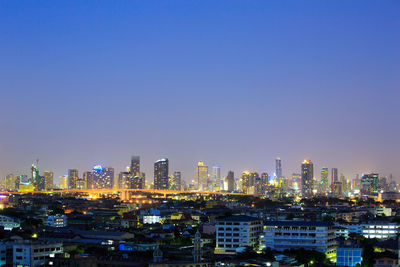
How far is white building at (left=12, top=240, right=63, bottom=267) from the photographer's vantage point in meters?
30.2

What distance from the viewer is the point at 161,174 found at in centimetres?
18262

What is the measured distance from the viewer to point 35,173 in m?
164

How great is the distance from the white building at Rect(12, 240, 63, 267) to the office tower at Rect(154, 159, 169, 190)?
5920 inches

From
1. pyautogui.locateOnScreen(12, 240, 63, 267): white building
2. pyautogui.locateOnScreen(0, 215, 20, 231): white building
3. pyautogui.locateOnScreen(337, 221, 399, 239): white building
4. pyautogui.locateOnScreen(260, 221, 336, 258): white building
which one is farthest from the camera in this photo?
pyautogui.locateOnScreen(0, 215, 20, 231): white building

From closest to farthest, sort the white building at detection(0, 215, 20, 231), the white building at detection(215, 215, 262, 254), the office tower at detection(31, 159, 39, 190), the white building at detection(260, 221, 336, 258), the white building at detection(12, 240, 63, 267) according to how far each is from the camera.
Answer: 1. the white building at detection(12, 240, 63, 267)
2. the white building at detection(260, 221, 336, 258)
3. the white building at detection(215, 215, 262, 254)
4. the white building at detection(0, 215, 20, 231)
5. the office tower at detection(31, 159, 39, 190)

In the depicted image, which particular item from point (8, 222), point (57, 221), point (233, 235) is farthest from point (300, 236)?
point (57, 221)

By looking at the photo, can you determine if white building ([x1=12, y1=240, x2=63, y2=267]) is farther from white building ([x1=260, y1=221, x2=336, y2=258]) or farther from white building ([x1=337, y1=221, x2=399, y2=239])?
white building ([x1=337, y1=221, x2=399, y2=239])

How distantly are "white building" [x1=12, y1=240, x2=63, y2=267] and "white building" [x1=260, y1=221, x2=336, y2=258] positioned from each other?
1352 centimetres

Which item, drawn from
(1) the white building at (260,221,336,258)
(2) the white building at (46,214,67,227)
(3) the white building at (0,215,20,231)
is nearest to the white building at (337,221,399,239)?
(1) the white building at (260,221,336,258)

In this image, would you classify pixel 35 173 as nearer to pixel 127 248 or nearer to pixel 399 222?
pixel 399 222

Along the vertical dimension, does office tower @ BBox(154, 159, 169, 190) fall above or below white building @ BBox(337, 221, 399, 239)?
above

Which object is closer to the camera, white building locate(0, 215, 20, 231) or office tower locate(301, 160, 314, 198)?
white building locate(0, 215, 20, 231)

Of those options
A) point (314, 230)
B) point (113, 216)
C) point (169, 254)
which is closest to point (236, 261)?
point (169, 254)

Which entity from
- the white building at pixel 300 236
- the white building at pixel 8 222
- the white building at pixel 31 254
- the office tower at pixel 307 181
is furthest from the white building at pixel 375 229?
the office tower at pixel 307 181
